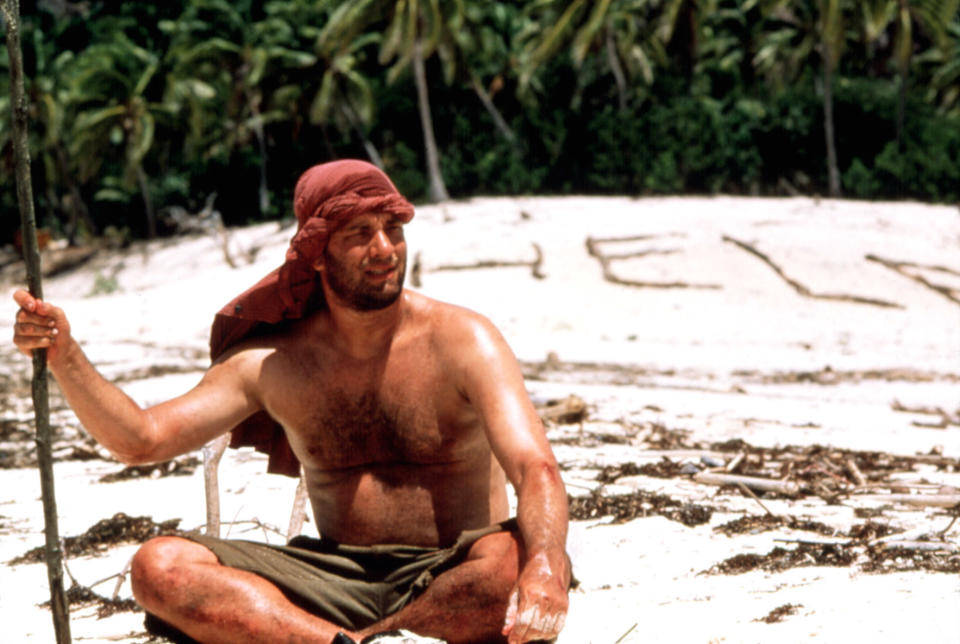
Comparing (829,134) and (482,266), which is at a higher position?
(482,266)

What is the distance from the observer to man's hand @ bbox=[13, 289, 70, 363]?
7.23 feet

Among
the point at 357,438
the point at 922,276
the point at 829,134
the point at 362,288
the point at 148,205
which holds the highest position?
the point at 362,288

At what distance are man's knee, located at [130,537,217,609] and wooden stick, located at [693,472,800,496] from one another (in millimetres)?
2357

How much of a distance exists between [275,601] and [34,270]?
93 centimetres

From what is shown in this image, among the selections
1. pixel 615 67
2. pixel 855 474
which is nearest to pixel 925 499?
pixel 855 474

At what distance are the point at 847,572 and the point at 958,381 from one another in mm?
5994

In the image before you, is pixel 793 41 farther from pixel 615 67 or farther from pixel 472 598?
pixel 472 598

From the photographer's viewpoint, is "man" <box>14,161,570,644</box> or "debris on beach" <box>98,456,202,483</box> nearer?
"man" <box>14,161,570,644</box>

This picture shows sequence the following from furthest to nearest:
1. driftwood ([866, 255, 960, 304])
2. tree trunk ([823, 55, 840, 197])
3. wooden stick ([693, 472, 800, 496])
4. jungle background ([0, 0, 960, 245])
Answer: jungle background ([0, 0, 960, 245]), tree trunk ([823, 55, 840, 197]), driftwood ([866, 255, 960, 304]), wooden stick ([693, 472, 800, 496])

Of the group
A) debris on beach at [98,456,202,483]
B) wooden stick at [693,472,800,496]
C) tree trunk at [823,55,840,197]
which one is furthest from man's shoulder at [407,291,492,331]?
tree trunk at [823,55,840,197]

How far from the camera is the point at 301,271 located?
2744 millimetres

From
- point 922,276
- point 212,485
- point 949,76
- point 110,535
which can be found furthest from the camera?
point 949,76

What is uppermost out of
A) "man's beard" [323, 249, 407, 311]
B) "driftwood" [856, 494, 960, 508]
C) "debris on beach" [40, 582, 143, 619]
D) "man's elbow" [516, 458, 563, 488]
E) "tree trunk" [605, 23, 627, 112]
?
"man's beard" [323, 249, 407, 311]

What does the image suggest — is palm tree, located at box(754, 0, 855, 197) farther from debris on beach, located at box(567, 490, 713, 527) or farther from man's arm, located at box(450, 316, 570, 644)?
man's arm, located at box(450, 316, 570, 644)
